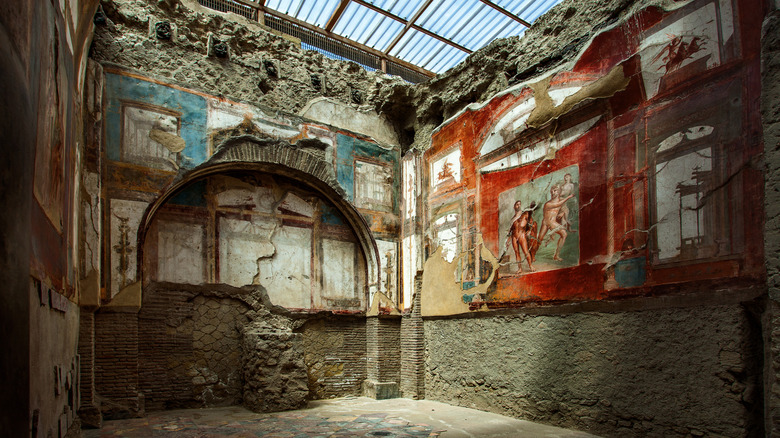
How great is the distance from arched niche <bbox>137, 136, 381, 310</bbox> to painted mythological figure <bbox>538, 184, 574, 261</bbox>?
10.1ft

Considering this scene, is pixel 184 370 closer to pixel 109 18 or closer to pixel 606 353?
pixel 109 18

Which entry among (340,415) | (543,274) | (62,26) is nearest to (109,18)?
(62,26)

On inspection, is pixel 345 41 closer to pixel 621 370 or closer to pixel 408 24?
pixel 408 24

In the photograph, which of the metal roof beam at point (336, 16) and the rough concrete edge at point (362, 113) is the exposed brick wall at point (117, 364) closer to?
the rough concrete edge at point (362, 113)

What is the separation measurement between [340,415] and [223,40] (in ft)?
17.2

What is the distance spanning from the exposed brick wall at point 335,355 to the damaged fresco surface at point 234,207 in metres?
0.28

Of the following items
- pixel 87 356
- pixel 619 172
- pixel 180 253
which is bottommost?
pixel 87 356

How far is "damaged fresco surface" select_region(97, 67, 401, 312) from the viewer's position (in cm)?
603

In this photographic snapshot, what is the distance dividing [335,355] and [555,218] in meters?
3.95

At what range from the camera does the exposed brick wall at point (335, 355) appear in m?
7.39

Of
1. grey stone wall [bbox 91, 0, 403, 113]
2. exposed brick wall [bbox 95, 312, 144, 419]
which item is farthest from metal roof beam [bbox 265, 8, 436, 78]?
exposed brick wall [bbox 95, 312, 144, 419]

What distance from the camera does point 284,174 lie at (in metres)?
7.41

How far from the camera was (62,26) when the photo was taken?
3.47m

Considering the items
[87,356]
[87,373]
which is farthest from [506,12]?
[87,373]
